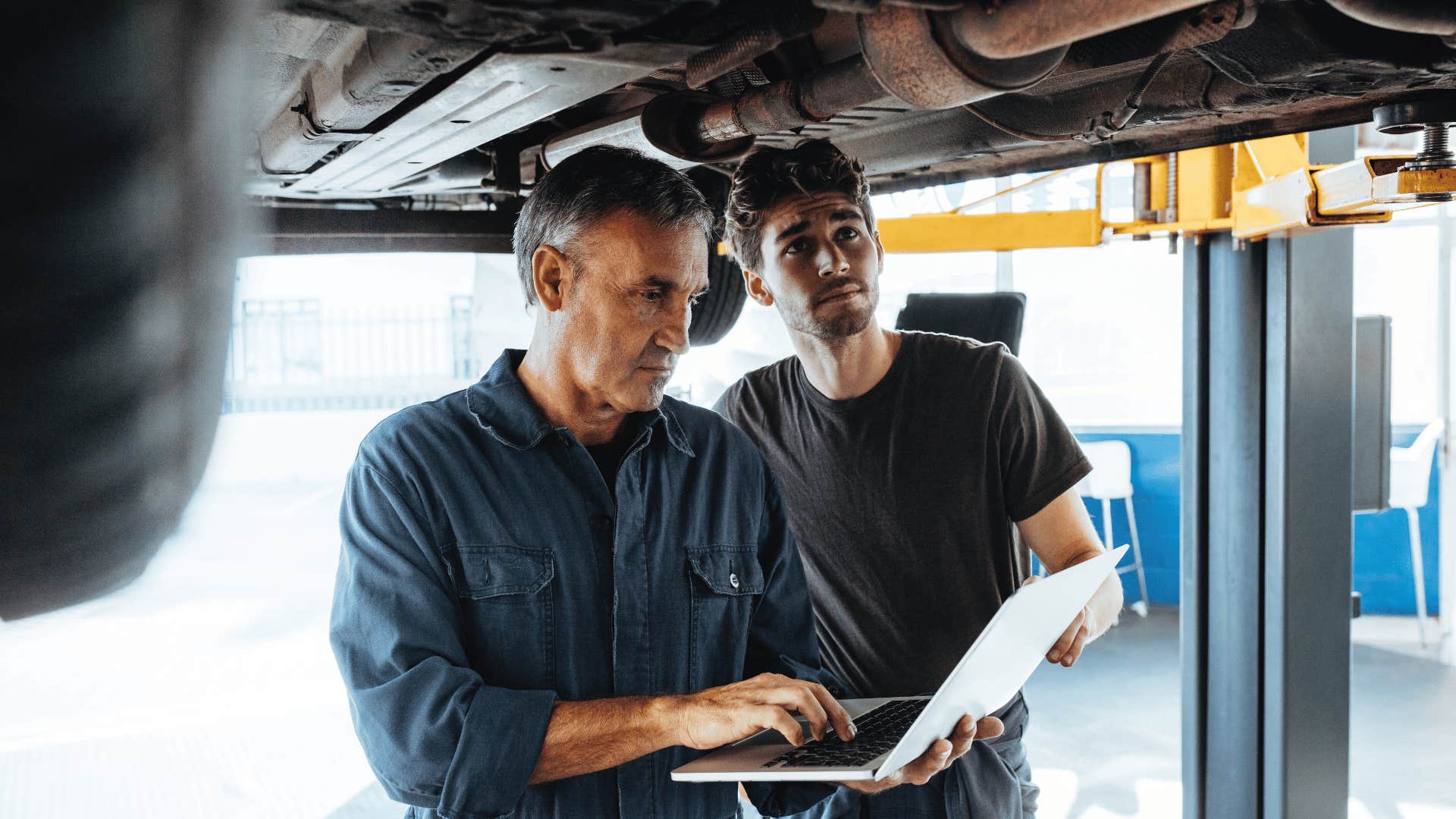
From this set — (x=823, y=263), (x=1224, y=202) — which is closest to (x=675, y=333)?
(x=823, y=263)

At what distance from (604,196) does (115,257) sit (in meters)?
0.89

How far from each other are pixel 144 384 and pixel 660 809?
0.91m

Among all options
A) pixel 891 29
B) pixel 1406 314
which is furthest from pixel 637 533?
pixel 1406 314

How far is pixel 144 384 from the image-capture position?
31 cm

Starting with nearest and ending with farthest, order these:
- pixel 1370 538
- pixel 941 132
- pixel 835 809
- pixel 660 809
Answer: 1. pixel 660 809
2. pixel 835 809
3. pixel 941 132
4. pixel 1370 538

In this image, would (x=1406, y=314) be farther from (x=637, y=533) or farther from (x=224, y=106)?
(x=224, y=106)

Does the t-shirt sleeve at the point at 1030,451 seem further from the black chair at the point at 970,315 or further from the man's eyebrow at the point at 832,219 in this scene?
the black chair at the point at 970,315

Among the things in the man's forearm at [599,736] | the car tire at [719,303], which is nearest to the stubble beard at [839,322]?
the man's forearm at [599,736]

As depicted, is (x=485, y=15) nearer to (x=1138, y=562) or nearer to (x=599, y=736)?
(x=599, y=736)

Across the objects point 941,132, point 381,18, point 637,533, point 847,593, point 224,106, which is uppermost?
point 941,132

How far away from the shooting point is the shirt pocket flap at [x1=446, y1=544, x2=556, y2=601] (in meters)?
1.06

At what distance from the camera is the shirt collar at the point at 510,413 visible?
1.13 meters

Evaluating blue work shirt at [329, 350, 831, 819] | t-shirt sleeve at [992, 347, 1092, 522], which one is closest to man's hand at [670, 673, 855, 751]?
blue work shirt at [329, 350, 831, 819]

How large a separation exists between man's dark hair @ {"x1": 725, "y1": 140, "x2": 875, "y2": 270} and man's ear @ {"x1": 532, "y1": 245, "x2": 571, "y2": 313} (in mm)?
472
